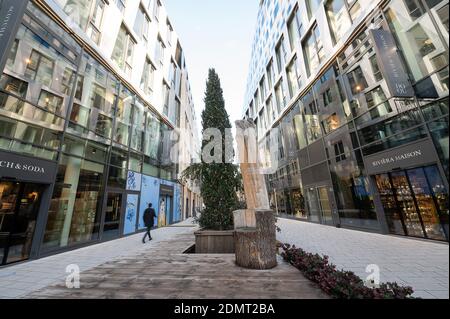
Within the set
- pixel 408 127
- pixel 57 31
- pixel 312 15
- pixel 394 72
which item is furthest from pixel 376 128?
pixel 57 31

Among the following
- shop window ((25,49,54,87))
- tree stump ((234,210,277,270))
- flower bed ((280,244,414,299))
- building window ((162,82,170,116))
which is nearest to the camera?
flower bed ((280,244,414,299))

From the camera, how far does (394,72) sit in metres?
8.70

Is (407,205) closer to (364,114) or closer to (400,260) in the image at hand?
(400,260)

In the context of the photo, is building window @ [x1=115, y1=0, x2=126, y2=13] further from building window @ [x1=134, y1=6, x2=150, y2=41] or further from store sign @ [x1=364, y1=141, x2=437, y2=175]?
store sign @ [x1=364, y1=141, x2=437, y2=175]

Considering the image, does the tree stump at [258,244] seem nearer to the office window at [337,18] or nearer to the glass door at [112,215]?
the glass door at [112,215]

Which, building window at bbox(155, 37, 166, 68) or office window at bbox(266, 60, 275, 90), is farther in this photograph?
office window at bbox(266, 60, 275, 90)

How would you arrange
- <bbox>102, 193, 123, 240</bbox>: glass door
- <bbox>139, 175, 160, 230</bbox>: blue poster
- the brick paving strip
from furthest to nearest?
<bbox>139, 175, 160, 230</bbox>: blue poster → <bbox>102, 193, 123, 240</bbox>: glass door → the brick paving strip

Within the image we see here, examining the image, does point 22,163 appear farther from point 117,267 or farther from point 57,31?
point 57,31

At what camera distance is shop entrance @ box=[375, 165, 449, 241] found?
7.72 m

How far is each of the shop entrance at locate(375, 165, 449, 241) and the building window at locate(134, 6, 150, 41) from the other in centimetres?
1999

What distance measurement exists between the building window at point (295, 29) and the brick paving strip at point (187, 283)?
20579 millimetres

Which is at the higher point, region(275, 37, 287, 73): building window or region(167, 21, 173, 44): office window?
region(167, 21, 173, 44): office window

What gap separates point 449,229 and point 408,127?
9.58 m

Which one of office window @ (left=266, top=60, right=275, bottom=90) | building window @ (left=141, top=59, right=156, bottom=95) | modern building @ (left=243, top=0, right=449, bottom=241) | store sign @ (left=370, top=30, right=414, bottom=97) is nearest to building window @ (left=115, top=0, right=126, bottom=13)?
building window @ (left=141, top=59, right=156, bottom=95)
